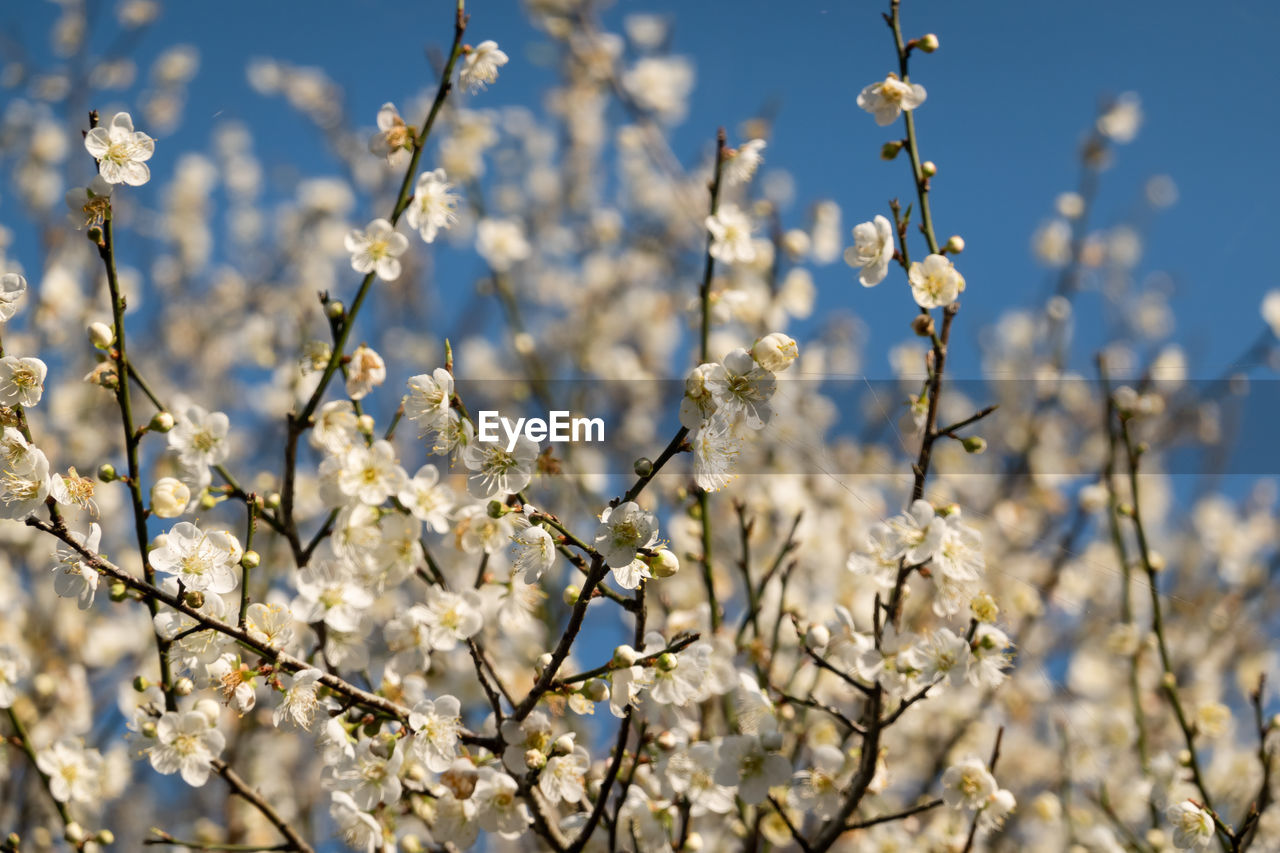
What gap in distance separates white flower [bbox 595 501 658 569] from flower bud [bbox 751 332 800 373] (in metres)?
0.29

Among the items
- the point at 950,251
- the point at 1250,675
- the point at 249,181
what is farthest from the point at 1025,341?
the point at 249,181

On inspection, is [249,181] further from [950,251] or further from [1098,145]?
[950,251]

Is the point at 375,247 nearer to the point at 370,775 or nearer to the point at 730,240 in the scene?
the point at 730,240

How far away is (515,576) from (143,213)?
565 cm

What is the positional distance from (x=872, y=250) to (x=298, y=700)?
57.5 inches

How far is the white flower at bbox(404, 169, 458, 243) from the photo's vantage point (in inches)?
92.7

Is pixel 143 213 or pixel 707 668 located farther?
pixel 143 213

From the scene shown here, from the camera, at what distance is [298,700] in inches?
67.9

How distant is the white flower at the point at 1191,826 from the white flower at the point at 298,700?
177 centimetres

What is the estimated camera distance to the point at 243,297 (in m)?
7.09

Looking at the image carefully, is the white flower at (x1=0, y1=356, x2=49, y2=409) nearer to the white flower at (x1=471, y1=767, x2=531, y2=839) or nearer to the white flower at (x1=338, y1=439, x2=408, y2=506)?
the white flower at (x1=338, y1=439, x2=408, y2=506)

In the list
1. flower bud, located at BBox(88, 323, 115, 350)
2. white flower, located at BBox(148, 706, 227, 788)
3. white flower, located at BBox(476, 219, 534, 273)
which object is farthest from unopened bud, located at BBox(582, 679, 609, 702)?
white flower, located at BBox(476, 219, 534, 273)

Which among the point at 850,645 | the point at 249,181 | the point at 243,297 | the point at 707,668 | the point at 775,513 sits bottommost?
the point at 707,668

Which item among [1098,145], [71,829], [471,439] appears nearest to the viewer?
[471,439]
